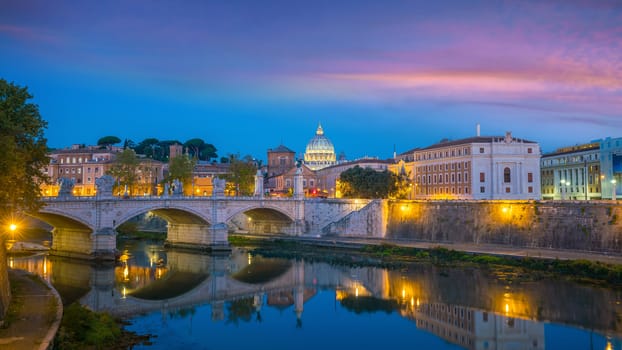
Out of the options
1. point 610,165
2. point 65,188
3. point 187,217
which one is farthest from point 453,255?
point 610,165

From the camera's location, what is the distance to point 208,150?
137375mm

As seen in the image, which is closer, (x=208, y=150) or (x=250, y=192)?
(x=250, y=192)

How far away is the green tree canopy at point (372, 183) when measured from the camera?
6819cm

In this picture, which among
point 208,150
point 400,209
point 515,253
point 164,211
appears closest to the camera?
point 515,253

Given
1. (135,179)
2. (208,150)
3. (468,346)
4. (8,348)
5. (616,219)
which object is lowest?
(468,346)

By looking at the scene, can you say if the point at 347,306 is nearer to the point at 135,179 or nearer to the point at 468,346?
the point at 468,346

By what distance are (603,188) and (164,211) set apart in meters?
47.5

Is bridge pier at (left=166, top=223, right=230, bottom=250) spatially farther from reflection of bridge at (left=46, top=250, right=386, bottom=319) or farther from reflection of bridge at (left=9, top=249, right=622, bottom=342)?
reflection of bridge at (left=9, top=249, right=622, bottom=342)

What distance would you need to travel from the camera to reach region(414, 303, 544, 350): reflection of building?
25938 millimetres

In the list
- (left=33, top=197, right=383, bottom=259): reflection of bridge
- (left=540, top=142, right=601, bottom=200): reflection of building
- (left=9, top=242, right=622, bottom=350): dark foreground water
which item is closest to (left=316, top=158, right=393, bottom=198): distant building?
(left=540, top=142, right=601, bottom=200): reflection of building

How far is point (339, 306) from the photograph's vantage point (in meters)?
33.4

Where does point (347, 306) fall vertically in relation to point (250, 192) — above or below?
below

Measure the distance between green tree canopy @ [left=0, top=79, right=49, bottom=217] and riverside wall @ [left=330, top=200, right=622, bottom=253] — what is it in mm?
34587

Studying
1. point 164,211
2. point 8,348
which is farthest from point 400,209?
point 8,348
